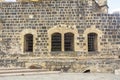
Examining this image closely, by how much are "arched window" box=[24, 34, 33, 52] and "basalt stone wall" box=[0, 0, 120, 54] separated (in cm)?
34

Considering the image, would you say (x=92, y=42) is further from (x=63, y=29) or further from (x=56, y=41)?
(x=56, y=41)

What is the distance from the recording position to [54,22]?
65.8 feet

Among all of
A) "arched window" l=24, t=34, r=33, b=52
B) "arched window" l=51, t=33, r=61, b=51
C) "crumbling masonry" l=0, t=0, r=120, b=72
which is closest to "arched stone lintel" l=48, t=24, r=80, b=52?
"crumbling masonry" l=0, t=0, r=120, b=72

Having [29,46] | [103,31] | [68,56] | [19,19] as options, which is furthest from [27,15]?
[103,31]

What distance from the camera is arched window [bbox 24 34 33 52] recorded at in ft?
66.3

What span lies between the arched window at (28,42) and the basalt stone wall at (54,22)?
34 centimetres

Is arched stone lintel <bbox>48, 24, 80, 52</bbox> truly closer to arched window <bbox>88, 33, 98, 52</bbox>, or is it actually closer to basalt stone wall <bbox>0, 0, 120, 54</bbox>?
basalt stone wall <bbox>0, 0, 120, 54</bbox>

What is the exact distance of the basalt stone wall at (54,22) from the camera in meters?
20.0

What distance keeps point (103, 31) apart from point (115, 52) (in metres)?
1.52

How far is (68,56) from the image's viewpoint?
786 inches

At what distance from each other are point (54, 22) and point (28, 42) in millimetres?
2115

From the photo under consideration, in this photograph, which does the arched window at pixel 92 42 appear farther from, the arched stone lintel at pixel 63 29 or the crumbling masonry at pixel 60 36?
the arched stone lintel at pixel 63 29

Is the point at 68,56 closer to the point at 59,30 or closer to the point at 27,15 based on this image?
the point at 59,30

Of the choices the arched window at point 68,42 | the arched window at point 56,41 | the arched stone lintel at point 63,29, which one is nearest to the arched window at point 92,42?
the arched stone lintel at point 63,29
